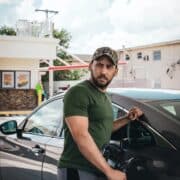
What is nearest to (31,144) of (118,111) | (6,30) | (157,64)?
(118,111)

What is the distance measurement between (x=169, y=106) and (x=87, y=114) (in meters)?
0.84

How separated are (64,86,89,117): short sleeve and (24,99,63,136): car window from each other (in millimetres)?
1264

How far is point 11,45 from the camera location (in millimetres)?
24859

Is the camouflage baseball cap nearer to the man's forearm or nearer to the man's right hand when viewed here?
the man's forearm

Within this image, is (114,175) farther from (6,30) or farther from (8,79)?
(6,30)

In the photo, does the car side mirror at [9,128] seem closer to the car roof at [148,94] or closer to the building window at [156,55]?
the car roof at [148,94]

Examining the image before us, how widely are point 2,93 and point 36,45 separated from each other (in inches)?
117

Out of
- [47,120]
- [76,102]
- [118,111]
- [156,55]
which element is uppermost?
[156,55]

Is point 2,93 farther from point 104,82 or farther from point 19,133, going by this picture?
point 104,82

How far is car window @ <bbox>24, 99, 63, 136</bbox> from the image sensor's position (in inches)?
174

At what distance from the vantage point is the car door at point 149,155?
309cm

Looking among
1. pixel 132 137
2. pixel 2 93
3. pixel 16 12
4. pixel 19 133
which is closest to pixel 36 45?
pixel 2 93

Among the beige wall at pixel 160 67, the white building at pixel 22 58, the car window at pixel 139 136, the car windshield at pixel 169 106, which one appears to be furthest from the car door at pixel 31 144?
the beige wall at pixel 160 67

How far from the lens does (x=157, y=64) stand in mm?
44656
